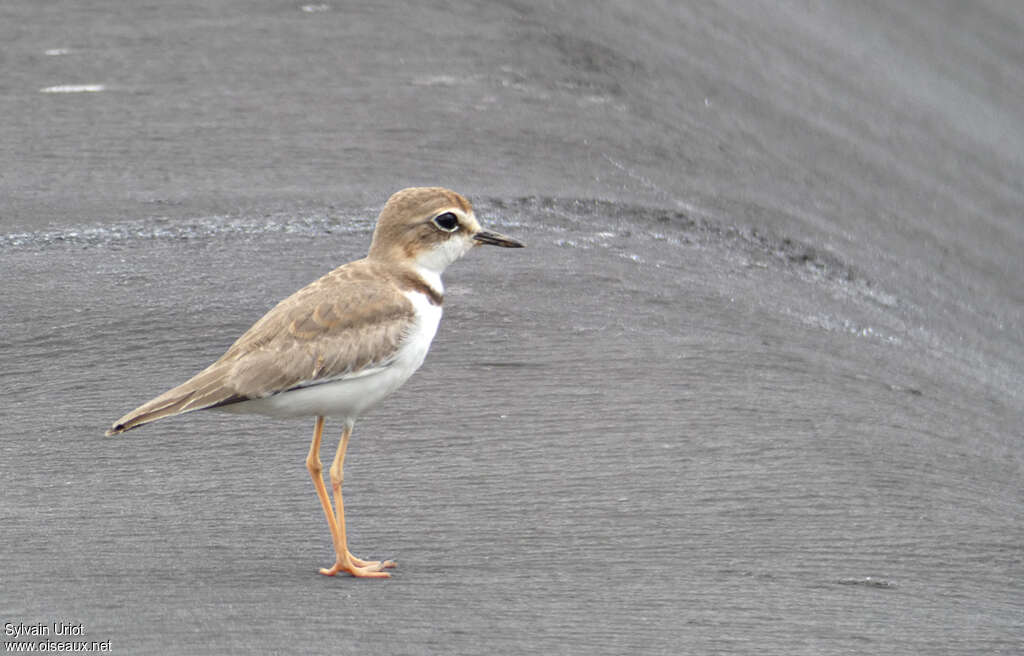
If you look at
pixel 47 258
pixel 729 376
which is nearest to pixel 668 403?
pixel 729 376

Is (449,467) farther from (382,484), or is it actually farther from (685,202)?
(685,202)

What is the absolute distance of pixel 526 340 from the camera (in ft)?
25.2

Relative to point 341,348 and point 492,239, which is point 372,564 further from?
point 492,239

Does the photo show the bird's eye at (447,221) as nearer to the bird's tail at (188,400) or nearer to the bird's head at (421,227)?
the bird's head at (421,227)

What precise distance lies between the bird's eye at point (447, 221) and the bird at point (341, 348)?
0.01 meters

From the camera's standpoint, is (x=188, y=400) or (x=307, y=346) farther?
(x=307, y=346)

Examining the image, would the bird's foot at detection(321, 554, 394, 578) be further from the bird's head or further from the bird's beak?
the bird's beak

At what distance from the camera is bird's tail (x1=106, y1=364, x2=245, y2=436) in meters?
5.30

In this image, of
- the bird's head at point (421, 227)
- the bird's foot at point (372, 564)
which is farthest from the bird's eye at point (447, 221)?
the bird's foot at point (372, 564)

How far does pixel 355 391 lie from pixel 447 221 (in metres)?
1.01

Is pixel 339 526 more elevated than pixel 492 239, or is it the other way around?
pixel 492 239

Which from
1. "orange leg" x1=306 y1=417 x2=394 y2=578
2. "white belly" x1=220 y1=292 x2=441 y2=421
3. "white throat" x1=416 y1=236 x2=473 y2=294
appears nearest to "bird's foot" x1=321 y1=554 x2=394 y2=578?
"orange leg" x1=306 y1=417 x2=394 y2=578

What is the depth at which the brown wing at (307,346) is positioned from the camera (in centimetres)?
543

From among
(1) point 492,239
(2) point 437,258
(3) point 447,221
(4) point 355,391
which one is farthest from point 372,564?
(1) point 492,239
